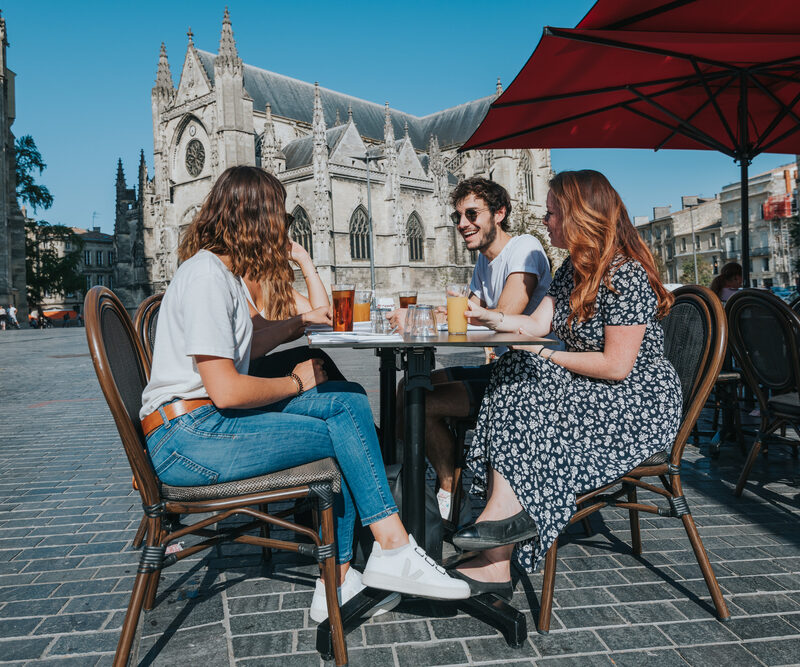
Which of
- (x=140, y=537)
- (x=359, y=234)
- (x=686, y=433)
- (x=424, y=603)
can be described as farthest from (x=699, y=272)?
(x=140, y=537)

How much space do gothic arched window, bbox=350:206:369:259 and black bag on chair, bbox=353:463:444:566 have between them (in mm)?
31868

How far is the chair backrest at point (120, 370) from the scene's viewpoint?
5.98 ft

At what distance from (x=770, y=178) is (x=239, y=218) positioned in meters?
65.2

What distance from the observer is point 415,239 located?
121 feet

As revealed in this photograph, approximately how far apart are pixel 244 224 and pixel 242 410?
2.28ft

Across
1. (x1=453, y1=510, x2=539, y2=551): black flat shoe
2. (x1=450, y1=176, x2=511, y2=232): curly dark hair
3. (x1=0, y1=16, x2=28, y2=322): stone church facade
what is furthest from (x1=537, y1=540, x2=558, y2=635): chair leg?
(x1=0, y1=16, x2=28, y2=322): stone church facade

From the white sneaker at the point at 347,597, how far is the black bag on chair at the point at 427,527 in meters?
0.25

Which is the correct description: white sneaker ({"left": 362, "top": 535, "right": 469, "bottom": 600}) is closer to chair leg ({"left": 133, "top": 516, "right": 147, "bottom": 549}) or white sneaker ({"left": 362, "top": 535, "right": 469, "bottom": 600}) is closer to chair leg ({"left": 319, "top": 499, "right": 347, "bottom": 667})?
chair leg ({"left": 319, "top": 499, "right": 347, "bottom": 667})

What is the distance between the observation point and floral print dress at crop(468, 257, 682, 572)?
215 cm

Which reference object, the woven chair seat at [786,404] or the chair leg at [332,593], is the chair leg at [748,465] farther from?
the chair leg at [332,593]

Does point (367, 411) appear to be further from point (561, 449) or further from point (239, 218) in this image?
point (239, 218)

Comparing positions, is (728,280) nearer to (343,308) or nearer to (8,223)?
(343,308)

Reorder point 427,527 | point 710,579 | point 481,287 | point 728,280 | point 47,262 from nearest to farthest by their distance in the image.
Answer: point 710,579 < point 427,527 < point 481,287 < point 728,280 < point 47,262

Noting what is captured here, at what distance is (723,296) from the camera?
6.59 m
